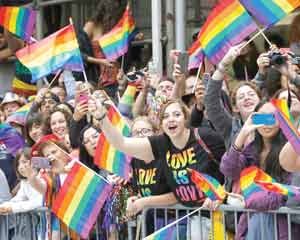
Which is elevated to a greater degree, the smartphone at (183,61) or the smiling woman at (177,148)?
the smartphone at (183,61)

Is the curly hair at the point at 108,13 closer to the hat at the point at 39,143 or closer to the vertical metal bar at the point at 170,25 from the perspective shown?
the vertical metal bar at the point at 170,25

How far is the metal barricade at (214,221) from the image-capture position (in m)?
6.95

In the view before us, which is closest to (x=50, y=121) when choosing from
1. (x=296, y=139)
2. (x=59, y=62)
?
(x=59, y=62)

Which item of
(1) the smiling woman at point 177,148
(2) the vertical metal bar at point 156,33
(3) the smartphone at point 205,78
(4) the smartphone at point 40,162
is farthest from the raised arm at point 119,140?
(2) the vertical metal bar at point 156,33

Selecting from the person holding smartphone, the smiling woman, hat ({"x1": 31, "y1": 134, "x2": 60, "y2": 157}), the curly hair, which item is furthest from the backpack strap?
the curly hair

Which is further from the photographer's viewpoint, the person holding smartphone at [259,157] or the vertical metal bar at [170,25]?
the vertical metal bar at [170,25]

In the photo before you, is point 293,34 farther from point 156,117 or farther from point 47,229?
point 47,229

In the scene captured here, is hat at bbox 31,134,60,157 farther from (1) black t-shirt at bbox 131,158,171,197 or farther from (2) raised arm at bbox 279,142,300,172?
(2) raised arm at bbox 279,142,300,172

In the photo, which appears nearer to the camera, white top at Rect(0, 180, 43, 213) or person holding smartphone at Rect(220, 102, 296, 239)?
person holding smartphone at Rect(220, 102, 296, 239)

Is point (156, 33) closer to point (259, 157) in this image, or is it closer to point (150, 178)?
point (150, 178)

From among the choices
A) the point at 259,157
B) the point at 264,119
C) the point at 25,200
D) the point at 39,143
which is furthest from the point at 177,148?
the point at 25,200

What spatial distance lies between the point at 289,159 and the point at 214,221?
93 cm

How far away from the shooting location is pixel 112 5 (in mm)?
11844

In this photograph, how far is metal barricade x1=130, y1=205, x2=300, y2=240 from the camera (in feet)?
22.8
